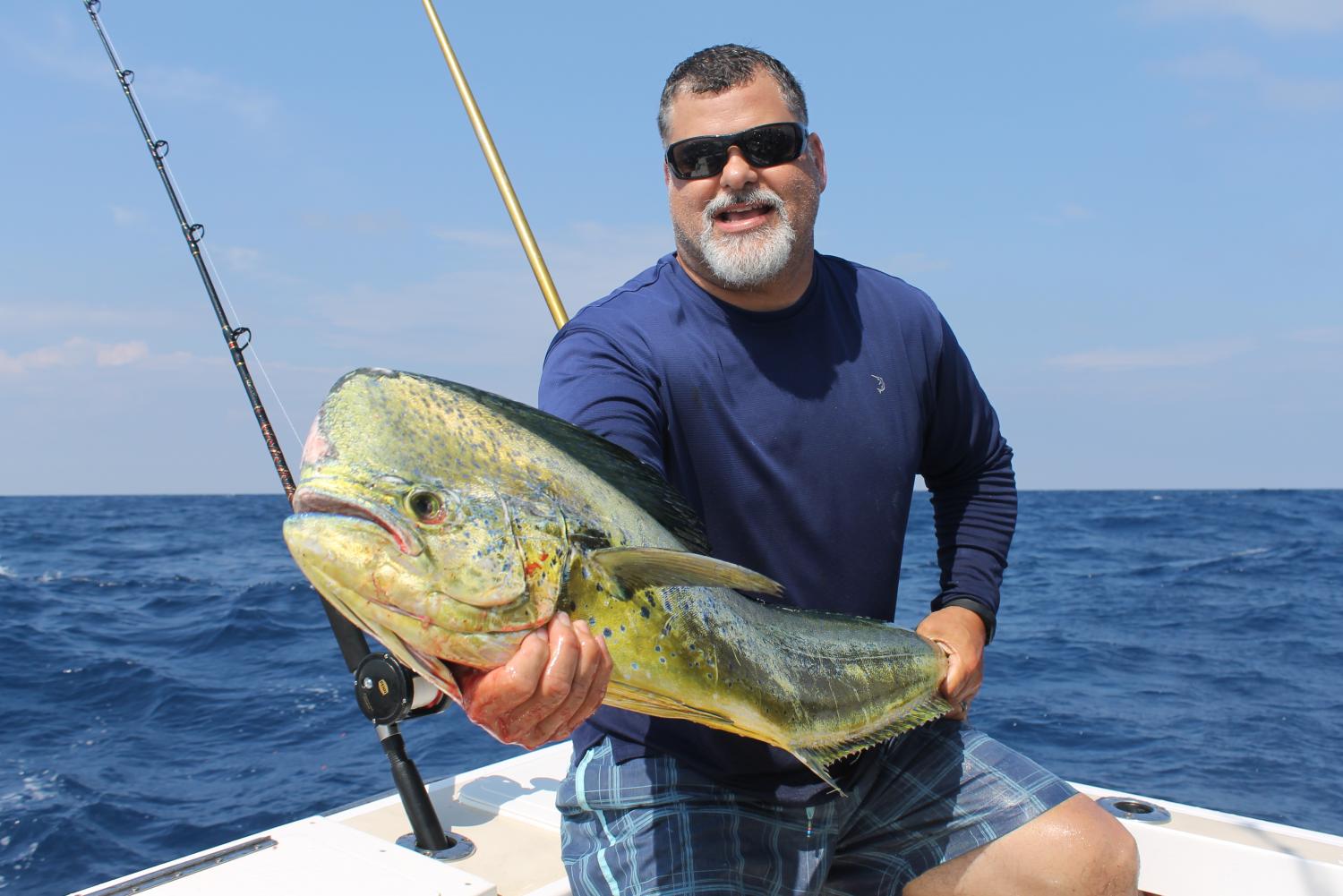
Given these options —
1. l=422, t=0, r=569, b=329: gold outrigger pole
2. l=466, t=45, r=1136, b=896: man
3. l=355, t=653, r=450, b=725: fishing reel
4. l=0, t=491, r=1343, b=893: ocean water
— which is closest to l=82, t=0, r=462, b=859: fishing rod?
l=355, t=653, r=450, b=725: fishing reel

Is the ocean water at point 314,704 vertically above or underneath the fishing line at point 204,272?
underneath

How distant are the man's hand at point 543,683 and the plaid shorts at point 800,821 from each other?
0.79 meters

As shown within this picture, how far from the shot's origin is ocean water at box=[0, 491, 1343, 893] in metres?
6.38

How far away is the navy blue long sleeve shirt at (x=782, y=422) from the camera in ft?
7.23

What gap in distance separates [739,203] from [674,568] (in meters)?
1.27

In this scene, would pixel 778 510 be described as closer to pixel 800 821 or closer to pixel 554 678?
pixel 800 821

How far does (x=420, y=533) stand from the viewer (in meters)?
1.32

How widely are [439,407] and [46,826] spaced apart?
5914 millimetres

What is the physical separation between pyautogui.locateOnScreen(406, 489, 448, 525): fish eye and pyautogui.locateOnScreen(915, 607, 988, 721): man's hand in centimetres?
136

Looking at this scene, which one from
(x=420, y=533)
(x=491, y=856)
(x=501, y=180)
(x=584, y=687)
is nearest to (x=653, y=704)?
(x=584, y=687)

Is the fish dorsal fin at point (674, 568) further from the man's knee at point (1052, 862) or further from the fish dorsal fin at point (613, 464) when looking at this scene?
the man's knee at point (1052, 862)

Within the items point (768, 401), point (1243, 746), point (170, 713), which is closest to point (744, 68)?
point (768, 401)

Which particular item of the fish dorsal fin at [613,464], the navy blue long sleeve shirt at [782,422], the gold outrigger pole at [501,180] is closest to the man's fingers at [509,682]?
the fish dorsal fin at [613,464]

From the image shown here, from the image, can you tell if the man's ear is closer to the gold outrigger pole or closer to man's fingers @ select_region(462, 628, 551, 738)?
the gold outrigger pole
